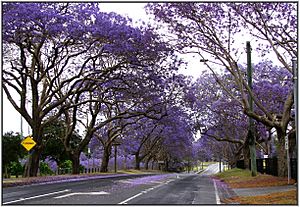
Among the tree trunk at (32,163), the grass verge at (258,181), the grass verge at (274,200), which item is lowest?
the grass verge at (274,200)

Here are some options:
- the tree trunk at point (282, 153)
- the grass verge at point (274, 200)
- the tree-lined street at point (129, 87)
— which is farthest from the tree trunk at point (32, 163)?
the grass verge at point (274, 200)

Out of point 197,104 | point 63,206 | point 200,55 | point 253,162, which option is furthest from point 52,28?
point 197,104

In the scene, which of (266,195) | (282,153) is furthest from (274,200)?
(282,153)

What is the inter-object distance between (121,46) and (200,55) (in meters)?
5.06

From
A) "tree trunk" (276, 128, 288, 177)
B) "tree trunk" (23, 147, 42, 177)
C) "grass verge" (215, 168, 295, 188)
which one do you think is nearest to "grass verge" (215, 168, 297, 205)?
"grass verge" (215, 168, 295, 188)

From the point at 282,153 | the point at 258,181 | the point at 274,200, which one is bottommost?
the point at 274,200

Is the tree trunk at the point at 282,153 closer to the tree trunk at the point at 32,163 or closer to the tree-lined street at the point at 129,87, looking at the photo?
the tree-lined street at the point at 129,87

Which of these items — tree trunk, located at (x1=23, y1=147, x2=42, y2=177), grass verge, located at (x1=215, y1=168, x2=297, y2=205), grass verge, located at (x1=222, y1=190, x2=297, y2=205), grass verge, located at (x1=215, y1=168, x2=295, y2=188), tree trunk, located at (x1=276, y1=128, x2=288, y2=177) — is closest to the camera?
grass verge, located at (x1=222, y1=190, x2=297, y2=205)

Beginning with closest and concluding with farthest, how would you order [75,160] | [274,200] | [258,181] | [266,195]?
[274,200], [266,195], [258,181], [75,160]

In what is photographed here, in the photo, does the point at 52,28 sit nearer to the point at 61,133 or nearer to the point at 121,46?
the point at 121,46

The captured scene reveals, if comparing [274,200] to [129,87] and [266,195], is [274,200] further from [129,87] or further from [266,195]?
[129,87]

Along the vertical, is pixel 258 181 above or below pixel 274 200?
above

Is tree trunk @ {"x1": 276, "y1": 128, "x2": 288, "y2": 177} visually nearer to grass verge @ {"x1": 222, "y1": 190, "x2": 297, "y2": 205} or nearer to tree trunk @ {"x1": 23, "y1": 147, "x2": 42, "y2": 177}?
grass verge @ {"x1": 222, "y1": 190, "x2": 297, "y2": 205}

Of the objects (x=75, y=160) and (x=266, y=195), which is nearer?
(x=266, y=195)
